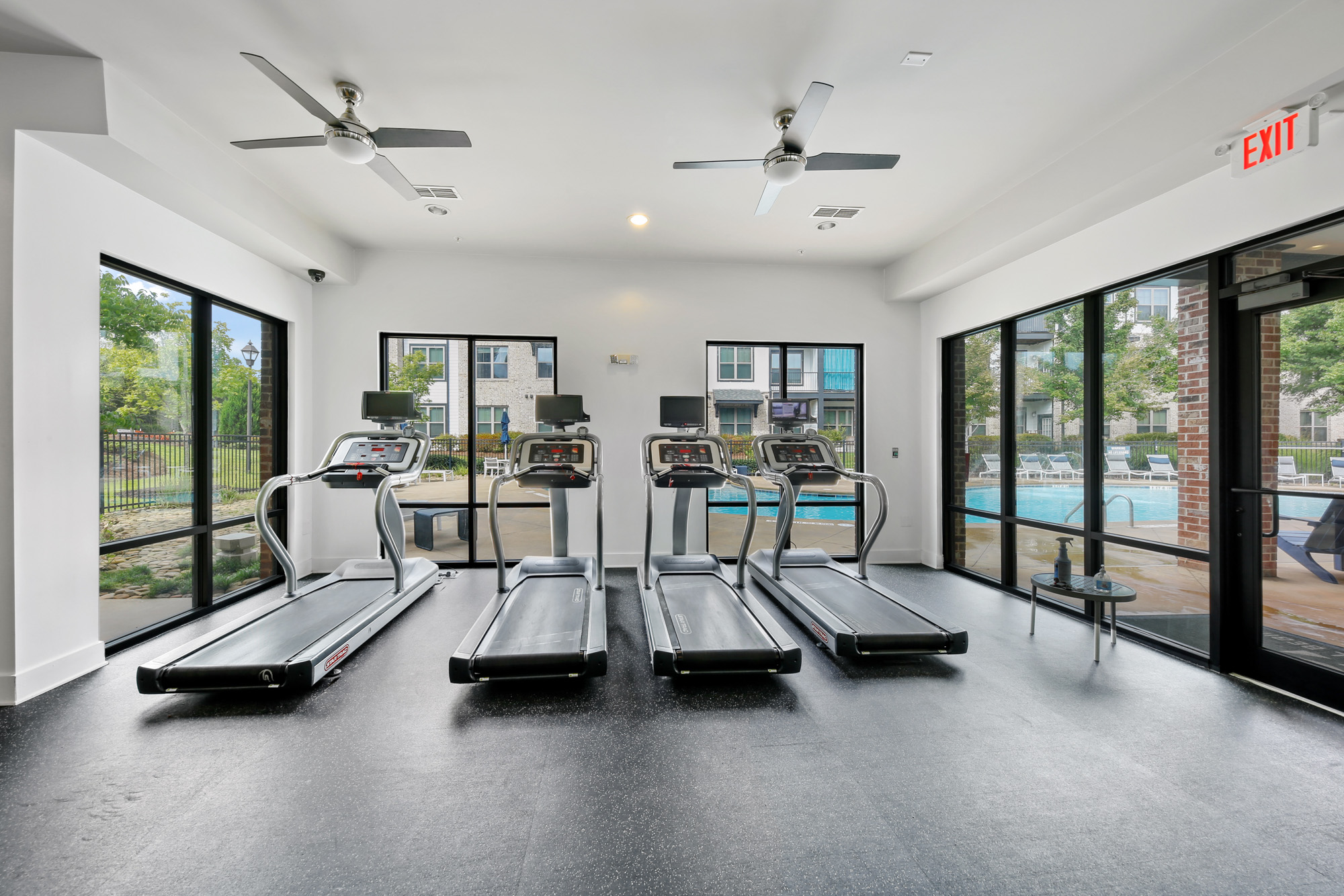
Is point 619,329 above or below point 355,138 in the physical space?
below

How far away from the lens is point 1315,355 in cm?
325

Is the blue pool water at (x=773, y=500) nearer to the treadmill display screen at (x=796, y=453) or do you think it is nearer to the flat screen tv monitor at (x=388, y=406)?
the treadmill display screen at (x=796, y=453)

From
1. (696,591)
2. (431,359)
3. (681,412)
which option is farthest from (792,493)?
(431,359)

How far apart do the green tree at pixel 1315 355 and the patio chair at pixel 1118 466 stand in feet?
3.84

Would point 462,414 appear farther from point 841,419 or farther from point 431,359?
point 841,419

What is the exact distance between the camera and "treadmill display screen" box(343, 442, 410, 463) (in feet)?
17.2

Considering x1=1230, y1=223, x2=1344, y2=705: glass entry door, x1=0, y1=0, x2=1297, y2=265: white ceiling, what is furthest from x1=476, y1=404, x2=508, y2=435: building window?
x1=1230, y1=223, x2=1344, y2=705: glass entry door

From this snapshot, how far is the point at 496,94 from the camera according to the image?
11.6ft

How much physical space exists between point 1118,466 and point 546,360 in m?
5.49

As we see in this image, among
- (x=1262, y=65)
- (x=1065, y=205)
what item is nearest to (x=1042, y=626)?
(x=1065, y=205)

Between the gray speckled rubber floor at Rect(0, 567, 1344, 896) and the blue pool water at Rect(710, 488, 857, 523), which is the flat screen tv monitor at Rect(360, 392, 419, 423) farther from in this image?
the blue pool water at Rect(710, 488, 857, 523)

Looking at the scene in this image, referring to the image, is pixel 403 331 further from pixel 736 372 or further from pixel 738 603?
pixel 738 603

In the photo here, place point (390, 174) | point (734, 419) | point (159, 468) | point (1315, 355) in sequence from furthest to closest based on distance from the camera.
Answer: point (734, 419) < point (159, 468) < point (390, 174) < point (1315, 355)

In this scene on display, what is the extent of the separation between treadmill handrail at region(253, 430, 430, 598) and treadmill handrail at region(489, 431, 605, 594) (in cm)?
79
